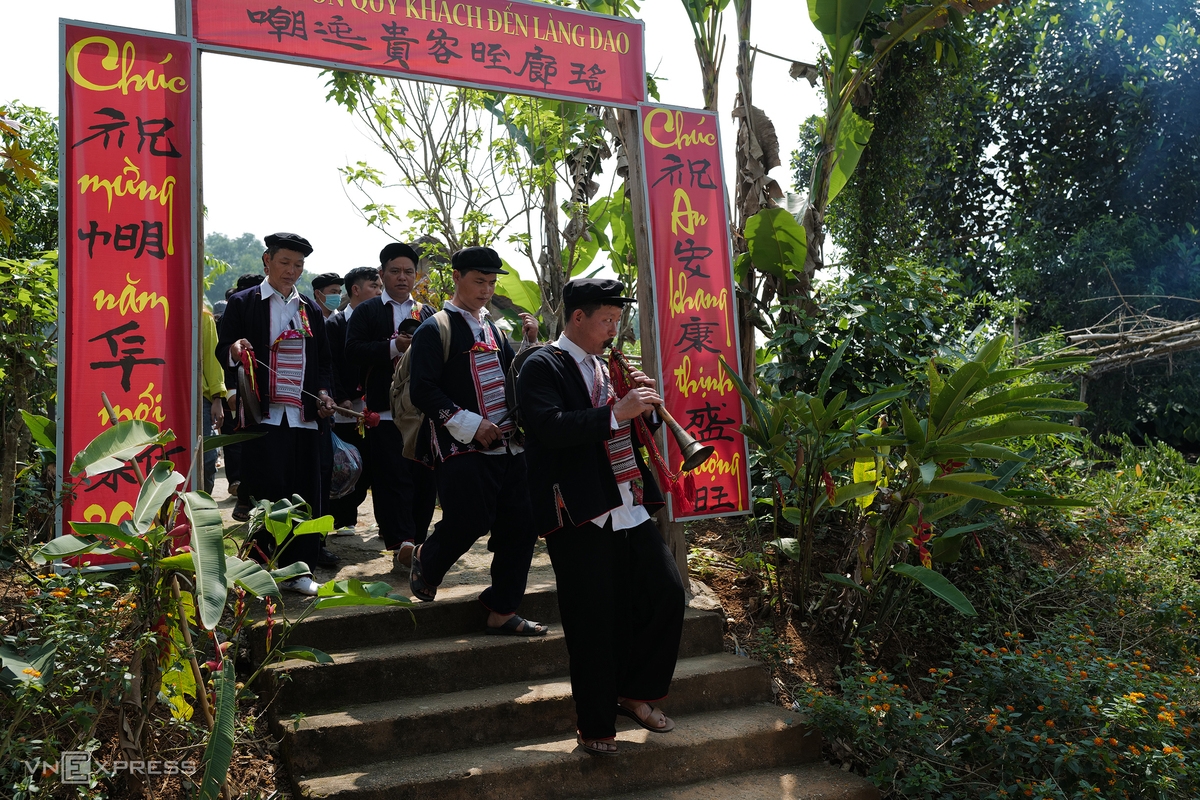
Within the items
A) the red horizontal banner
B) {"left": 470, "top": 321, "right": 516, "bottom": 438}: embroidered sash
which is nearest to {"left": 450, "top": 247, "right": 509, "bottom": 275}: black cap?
{"left": 470, "top": 321, "right": 516, "bottom": 438}: embroidered sash

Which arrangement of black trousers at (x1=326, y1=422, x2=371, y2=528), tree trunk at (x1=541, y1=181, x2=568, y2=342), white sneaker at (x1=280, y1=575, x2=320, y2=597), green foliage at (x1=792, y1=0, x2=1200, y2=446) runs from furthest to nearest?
green foliage at (x1=792, y1=0, x2=1200, y2=446) < tree trunk at (x1=541, y1=181, x2=568, y2=342) < black trousers at (x1=326, y1=422, x2=371, y2=528) < white sneaker at (x1=280, y1=575, x2=320, y2=597)

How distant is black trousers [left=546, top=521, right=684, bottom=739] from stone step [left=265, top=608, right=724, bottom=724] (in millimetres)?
592

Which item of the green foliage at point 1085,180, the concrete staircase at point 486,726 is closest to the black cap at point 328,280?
the concrete staircase at point 486,726

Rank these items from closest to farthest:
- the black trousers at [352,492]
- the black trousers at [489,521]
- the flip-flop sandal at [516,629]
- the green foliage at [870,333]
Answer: the black trousers at [489,521]
the flip-flop sandal at [516,629]
the black trousers at [352,492]
the green foliage at [870,333]

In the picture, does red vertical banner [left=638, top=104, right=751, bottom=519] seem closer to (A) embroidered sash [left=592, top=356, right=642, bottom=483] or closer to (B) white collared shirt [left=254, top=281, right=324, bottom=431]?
(A) embroidered sash [left=592, top=356, right=642, bottom=483]

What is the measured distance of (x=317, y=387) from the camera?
4715 millimetres

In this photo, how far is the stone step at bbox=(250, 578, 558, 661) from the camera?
13.1 ft

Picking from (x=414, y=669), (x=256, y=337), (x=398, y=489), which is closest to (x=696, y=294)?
(x=398, y=489)

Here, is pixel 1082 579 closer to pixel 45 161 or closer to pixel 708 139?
pixel 708 139

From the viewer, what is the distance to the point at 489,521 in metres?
4.16

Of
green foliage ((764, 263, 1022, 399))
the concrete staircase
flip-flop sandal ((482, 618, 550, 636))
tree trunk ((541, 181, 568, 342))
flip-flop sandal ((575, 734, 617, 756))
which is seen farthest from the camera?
tree trunk ((541, 181, 568, 342))

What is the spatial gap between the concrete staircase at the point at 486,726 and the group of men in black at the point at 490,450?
143 millimetres

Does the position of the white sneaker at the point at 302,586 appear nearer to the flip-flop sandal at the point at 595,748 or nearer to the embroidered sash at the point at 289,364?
the embroidered sash at the point at 289,364

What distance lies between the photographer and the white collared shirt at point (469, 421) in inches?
160
